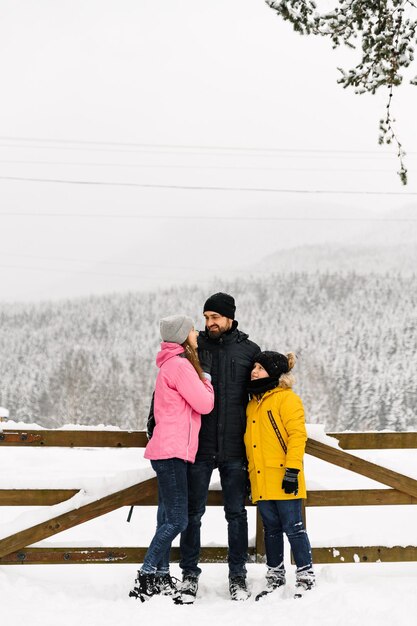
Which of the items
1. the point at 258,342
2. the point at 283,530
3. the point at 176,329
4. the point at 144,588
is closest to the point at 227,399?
the point at 176,329

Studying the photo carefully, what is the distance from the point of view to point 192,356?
4730mm

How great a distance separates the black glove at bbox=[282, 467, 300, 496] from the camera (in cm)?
445

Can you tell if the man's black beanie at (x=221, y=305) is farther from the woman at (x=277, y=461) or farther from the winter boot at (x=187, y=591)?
the winter boot at (x=187, y=591)

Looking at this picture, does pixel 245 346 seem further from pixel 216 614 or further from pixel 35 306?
pixel 35 306

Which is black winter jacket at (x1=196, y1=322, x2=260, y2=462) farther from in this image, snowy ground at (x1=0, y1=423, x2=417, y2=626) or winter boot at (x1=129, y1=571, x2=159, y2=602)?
winter boot at (x1=129, y1=571, x2=159, y2=602)

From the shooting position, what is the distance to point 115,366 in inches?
4011

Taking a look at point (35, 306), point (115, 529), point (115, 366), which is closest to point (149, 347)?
point (115, 366)

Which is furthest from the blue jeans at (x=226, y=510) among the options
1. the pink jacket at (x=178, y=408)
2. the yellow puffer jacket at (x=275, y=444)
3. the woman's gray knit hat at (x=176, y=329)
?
the woman's gray knit hat at (x=176, y=329)

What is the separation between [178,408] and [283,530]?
3.77ft

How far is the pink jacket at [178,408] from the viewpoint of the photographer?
455 cm

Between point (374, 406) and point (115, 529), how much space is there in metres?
73.3

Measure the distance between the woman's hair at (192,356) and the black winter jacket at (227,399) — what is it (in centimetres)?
16

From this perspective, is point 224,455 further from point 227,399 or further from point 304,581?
point 304,581

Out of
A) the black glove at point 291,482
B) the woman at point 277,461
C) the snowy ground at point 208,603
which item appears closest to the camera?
the snowy ground at point 208,603
